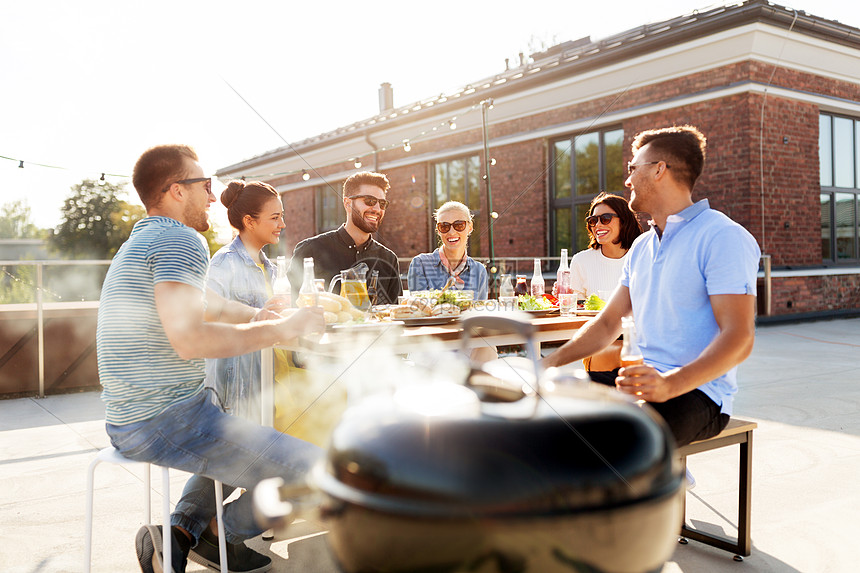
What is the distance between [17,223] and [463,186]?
179ft

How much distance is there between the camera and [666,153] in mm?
2312

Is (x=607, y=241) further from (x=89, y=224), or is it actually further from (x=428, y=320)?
(x=89, y=224)

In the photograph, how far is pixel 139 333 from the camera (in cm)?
189

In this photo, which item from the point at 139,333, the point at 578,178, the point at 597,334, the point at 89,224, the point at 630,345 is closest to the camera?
the point at 630,345

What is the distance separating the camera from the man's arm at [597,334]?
206 centimetres

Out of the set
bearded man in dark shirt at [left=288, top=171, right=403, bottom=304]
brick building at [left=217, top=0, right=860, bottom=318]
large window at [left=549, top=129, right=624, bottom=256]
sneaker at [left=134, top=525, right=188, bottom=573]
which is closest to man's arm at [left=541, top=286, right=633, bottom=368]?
sneaker at [left=134, top=525, right=188, bottom=573]

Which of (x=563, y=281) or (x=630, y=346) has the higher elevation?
(x=563, y=281)

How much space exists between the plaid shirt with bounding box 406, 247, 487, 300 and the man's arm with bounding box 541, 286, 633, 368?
177 cm

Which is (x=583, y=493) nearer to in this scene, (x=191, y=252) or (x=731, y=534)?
(x=191, y=252)

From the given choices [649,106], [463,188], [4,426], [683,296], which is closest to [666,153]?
[683,296]

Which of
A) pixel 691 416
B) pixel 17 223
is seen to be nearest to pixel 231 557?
pixel 691 416

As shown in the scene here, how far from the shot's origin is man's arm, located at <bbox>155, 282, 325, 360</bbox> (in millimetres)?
1767

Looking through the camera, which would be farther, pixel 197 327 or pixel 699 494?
pixel 699 494

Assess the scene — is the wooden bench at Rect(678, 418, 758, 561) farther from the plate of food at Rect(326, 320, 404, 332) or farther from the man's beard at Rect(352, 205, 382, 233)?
the man's beard at Rect(352, 205, 382, 233)
